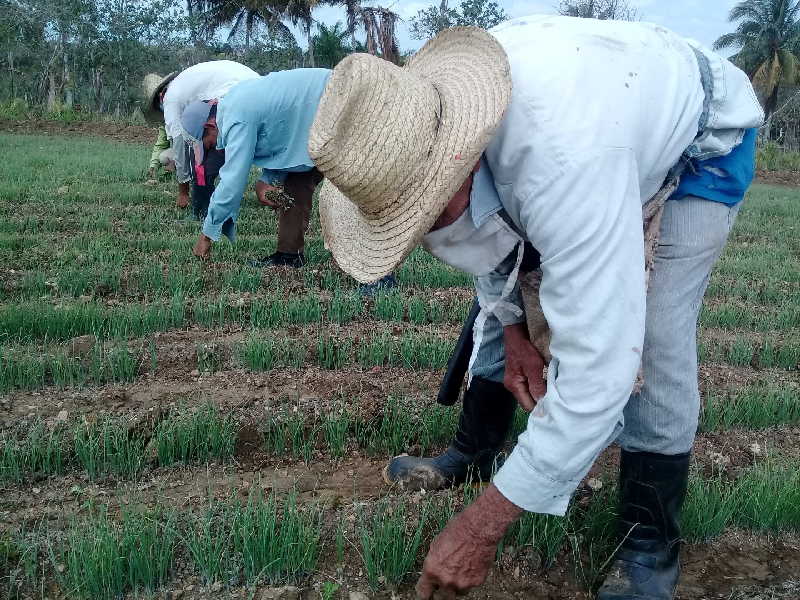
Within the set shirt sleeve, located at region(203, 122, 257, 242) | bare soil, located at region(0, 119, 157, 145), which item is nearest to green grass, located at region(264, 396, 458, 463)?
shirt sleeve, located at region(203, 122, 257, 242)

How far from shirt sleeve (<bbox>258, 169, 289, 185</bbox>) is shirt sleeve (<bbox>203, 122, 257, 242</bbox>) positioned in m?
0.54

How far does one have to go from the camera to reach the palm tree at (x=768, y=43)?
28547 millimetres

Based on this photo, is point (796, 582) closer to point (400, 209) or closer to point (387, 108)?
point (400, 209)

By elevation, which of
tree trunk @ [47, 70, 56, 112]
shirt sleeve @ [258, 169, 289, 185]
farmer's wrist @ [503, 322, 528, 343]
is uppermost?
tree trunk @ [47, 70, 56, 112]

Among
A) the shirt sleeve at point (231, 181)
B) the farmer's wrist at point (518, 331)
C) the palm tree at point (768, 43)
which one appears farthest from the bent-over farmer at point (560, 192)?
the palm tree at point (768, 43)

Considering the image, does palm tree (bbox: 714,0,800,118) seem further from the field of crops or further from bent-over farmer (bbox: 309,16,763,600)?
bent-over farmer (bbox: 309,16,763,600)

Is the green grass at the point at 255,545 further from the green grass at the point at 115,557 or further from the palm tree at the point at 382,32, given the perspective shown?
the palm tree at the point at 382,32

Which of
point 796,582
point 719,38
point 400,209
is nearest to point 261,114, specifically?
point 400,209

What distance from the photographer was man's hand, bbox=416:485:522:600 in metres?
1.41

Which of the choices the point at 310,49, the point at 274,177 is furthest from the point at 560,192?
the point at 310,49

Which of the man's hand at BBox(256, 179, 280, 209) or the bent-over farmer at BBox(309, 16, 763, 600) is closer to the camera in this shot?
the bent-over farmer at BBox(309, 16, 763, 600)

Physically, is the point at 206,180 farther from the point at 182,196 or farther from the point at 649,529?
the point at 649,529

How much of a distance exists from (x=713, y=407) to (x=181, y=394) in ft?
7.16

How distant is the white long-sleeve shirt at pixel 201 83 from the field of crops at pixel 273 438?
136 cm
